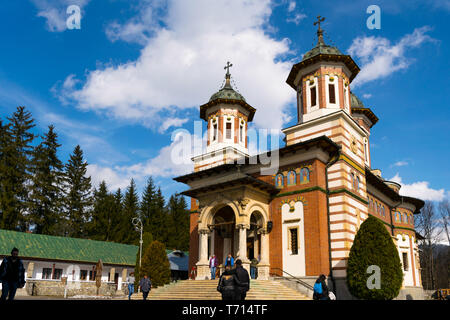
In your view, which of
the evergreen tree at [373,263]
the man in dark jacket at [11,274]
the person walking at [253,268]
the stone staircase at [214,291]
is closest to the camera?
the man in dark jacket at [11,274]

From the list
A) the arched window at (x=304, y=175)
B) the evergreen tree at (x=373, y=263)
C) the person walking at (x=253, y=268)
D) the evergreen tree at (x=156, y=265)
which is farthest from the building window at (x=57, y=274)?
the evergreen tree at (x=373, y=263)

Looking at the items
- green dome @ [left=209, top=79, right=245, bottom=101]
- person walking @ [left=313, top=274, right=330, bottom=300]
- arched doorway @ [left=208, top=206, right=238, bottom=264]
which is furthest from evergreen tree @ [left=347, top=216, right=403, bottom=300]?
green dome @ [left=209, top=79, right=245, bottom=101]

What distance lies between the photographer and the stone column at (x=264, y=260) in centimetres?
2011

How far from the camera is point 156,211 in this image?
194 ft

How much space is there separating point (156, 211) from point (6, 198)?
21.6 metres

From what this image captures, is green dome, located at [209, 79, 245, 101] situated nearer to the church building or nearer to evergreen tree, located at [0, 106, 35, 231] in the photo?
the church building

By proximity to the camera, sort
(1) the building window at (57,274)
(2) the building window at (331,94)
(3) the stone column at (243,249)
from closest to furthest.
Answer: (3) the stone column at (243,249), (2) the building window at (331,94), (1) the building window at (57,274)

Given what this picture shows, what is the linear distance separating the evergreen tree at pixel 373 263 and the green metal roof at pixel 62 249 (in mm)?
24508

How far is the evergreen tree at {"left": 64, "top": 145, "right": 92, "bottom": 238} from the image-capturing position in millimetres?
51719

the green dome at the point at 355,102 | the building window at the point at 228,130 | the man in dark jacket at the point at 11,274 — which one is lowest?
the man in dark jacket at the point at 11,274

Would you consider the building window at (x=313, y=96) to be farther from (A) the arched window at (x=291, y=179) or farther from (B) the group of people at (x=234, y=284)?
(B) the group of people at (x=234, y=284)

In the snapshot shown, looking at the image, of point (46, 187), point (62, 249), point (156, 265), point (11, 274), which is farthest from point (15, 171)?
point (11, 274)

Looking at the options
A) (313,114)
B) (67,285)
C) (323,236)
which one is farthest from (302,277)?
(67,285)

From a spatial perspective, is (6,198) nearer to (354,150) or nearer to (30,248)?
(30,248)
